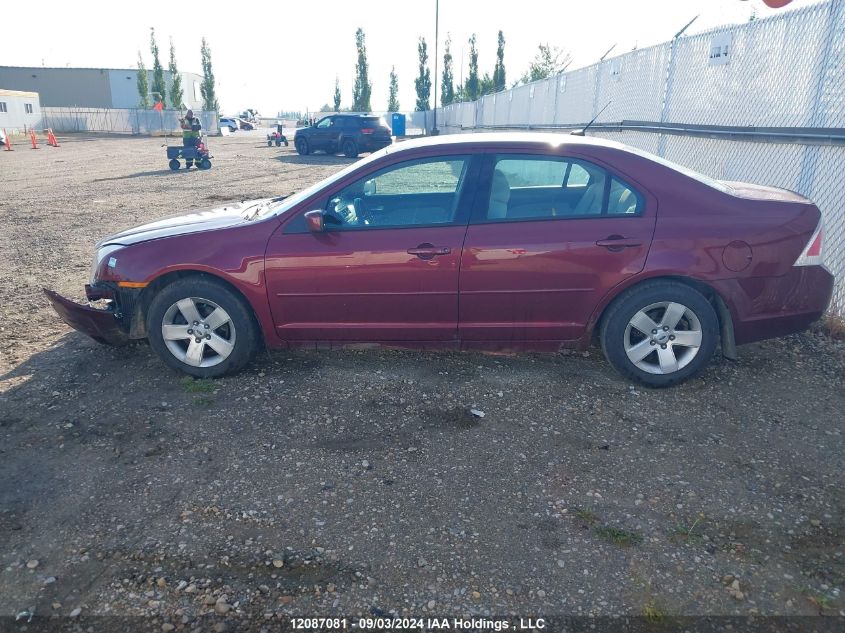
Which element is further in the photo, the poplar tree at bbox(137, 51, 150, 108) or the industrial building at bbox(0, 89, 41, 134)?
the poplar tree at bbox(137, 51, 150, 108)

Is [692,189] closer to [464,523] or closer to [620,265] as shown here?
[620,265]

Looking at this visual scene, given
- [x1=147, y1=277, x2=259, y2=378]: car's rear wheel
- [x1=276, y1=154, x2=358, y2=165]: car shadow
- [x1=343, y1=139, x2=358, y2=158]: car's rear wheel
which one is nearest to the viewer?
[x1=147, y1=277, x2=259, y2=378]: car's rear wheel

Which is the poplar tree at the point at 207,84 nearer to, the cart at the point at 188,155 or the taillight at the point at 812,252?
the cart at the point at 188,155

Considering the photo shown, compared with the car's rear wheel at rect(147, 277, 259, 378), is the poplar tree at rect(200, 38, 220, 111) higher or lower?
higher

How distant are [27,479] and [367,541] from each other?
1.90m

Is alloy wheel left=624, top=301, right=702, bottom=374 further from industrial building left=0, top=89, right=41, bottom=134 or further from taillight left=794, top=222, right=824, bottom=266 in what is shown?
industrial building left=0, top=89, right=41, bottom=134

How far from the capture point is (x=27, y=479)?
3.42 m

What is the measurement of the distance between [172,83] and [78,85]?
18.2 m

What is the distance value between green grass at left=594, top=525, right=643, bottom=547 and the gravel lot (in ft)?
0.04

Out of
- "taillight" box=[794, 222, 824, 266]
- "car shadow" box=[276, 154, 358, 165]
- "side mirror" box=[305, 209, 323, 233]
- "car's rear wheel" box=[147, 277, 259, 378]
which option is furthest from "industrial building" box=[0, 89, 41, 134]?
"taillight" box=[794, 222, 824, 266]

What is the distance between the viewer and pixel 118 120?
52.8m

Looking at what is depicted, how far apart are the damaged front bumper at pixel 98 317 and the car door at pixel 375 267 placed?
1.16 metres

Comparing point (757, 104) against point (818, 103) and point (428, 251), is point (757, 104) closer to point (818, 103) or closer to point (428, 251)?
point (818, 103)

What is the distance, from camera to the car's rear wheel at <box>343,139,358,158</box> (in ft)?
88.4
